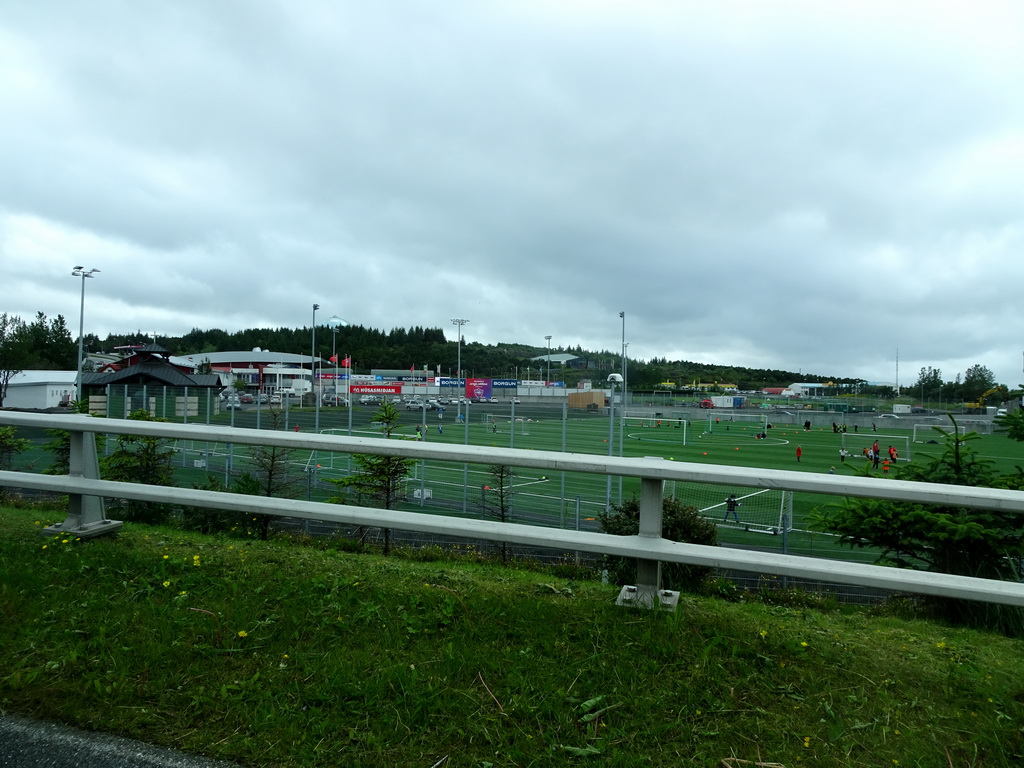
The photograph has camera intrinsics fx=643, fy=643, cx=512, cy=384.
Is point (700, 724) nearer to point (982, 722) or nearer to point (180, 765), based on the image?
point (982, 722)

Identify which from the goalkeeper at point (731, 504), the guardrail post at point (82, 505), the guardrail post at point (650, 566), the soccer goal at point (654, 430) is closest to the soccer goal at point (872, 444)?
the soccer goal at point (654, 430)

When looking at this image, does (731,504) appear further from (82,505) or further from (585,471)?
(82,505)

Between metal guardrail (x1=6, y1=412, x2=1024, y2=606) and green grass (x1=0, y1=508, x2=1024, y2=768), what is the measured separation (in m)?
0.31

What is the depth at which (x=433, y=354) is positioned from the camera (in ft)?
176

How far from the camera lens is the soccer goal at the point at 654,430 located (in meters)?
37.1

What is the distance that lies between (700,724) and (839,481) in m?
1.22

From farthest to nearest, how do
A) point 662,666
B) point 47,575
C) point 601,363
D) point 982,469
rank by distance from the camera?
point 601,363
point 982,469
point 47,575
point 662,666

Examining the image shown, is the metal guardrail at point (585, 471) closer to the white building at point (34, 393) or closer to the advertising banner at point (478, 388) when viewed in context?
the advertising banner at point (478, 388)

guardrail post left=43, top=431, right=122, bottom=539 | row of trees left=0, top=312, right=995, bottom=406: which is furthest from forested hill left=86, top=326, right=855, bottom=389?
guardrail post left=43, top=431, right=122, bottom=539

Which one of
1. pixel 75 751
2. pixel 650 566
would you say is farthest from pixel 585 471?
pixel 75 751

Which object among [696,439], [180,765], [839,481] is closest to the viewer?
[180,765]

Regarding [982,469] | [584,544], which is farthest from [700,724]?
[982,469]

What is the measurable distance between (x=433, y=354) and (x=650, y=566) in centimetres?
5114

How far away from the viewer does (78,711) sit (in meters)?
2.40
